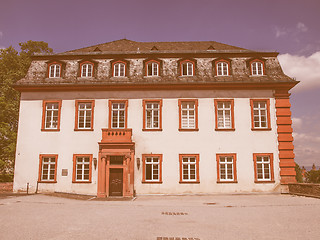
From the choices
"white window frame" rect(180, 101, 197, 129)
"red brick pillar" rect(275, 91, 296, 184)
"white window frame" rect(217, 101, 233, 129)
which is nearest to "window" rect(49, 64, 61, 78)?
"white window frame" rect(180, 101, 197, 129)

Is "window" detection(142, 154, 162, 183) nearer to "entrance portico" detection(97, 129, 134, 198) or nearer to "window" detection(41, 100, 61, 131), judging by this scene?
"entrance portico" detection(97, 129, 134, 198)

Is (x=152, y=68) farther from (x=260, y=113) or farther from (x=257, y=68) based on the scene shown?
(x=260, y=113)

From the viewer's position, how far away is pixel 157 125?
73.9 ft

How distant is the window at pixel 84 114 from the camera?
22672 mm

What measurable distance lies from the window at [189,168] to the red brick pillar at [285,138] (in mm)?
6275

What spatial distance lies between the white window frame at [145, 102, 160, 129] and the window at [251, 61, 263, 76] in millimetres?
8117

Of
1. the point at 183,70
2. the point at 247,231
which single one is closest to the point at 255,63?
the point at 183,70

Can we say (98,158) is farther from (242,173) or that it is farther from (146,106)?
(242,173)

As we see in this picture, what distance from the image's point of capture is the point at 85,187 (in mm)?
21594

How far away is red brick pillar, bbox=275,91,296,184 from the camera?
71.2 feet

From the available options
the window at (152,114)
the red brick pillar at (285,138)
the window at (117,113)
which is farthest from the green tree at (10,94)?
the red brick pillar at (285,138)

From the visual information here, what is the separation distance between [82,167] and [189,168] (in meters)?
8.01

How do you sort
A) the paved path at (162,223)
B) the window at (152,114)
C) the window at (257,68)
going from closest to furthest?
the paved path at (162,223) < the window at (152,114) < the window at (257,68)

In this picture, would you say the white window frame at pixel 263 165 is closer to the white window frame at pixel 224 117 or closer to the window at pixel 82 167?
the white window frame at pixel 224 117
